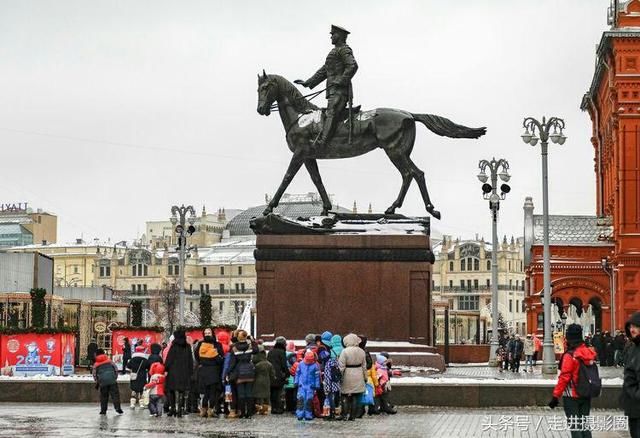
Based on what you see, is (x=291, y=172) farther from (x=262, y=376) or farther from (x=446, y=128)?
(x=262, y=376)

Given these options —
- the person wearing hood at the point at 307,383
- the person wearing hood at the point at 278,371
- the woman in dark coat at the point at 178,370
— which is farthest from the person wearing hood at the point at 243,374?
the person wearing hood at the point at 307,383

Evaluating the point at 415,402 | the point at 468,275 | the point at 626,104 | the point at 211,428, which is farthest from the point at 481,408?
the point at 468,275

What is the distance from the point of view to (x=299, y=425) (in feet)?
81.8

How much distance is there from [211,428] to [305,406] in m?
2.54

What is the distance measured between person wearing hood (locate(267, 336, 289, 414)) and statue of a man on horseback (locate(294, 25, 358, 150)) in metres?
7.82

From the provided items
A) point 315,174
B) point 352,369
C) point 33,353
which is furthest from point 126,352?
point 352,369

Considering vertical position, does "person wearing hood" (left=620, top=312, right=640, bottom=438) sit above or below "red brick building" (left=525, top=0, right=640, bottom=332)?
below

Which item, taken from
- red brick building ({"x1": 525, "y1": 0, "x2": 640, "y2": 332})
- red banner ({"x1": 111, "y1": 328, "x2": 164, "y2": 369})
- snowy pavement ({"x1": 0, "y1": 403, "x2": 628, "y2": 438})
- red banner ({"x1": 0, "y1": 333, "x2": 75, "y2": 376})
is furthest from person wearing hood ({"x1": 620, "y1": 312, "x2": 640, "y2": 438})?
red brick building ({"x1": 525, "y1": 0, "x2": 640, "y2": 332})

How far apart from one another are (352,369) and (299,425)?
169 centimetres

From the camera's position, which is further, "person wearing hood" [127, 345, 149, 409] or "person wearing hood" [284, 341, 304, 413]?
"person wearing hood" [127, 345, 149, 409]

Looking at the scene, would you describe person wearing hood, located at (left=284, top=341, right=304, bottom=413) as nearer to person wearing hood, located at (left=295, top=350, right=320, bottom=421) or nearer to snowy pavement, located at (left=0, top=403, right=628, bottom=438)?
snowy pavement, located at (left=0, top=403, right=628, bottom=438)

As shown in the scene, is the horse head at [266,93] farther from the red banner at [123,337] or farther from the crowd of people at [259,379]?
the red banner at [123,337]

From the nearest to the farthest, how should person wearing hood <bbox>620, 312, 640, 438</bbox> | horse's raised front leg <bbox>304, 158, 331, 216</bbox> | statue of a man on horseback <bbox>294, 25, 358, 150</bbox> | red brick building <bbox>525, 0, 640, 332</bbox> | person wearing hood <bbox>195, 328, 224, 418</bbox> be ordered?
person wearing hood <bbox>620, 312, 640, 438</bbox>
person wearing hood <bbox>195, 328, 224, 418</bbox>
statue of a man on horseback <bbox>294, 25, 358, 150</bbox>
horse's raised front leg <bbox>304, 158, 331, 216</bbox>
red brick building <bbox>525, 0, 640, 332</bbox>

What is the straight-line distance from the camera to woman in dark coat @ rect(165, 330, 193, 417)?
26984mm
